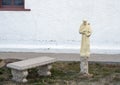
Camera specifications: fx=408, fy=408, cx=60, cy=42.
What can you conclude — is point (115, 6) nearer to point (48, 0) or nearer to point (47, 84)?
point (48, 0)

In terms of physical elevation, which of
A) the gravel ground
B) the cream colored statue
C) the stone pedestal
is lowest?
the gravel ground

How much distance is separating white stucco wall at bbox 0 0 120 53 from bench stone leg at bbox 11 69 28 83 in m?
3.41

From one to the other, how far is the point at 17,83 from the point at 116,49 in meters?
4.37

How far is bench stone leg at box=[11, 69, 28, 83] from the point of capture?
9531mm

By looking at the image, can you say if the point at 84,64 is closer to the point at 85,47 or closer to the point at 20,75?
the point at 85,47

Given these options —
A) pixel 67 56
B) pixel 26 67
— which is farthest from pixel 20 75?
pixel 67 56

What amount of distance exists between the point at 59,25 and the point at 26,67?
3819 millimetres

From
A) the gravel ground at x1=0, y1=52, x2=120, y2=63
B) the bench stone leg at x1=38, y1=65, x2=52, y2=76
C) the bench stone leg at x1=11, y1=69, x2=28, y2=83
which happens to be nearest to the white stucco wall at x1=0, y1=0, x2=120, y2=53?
the gravel ground at x1=0, y1=52, x2=120, y2=63

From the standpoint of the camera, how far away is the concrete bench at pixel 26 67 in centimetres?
948

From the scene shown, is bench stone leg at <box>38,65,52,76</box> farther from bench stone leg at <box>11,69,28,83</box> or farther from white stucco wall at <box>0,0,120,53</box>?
white stucco wall at <box>0,0,120,53</box>

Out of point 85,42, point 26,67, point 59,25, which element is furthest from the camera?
point 59,25

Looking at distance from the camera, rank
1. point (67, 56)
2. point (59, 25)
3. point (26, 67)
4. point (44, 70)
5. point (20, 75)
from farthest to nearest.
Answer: point (59, 25), point (67, 56), point (44, 70), point (20, 75), point (26, 67)

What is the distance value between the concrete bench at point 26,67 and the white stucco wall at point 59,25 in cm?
279

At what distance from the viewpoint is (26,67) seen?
31.0 ft
